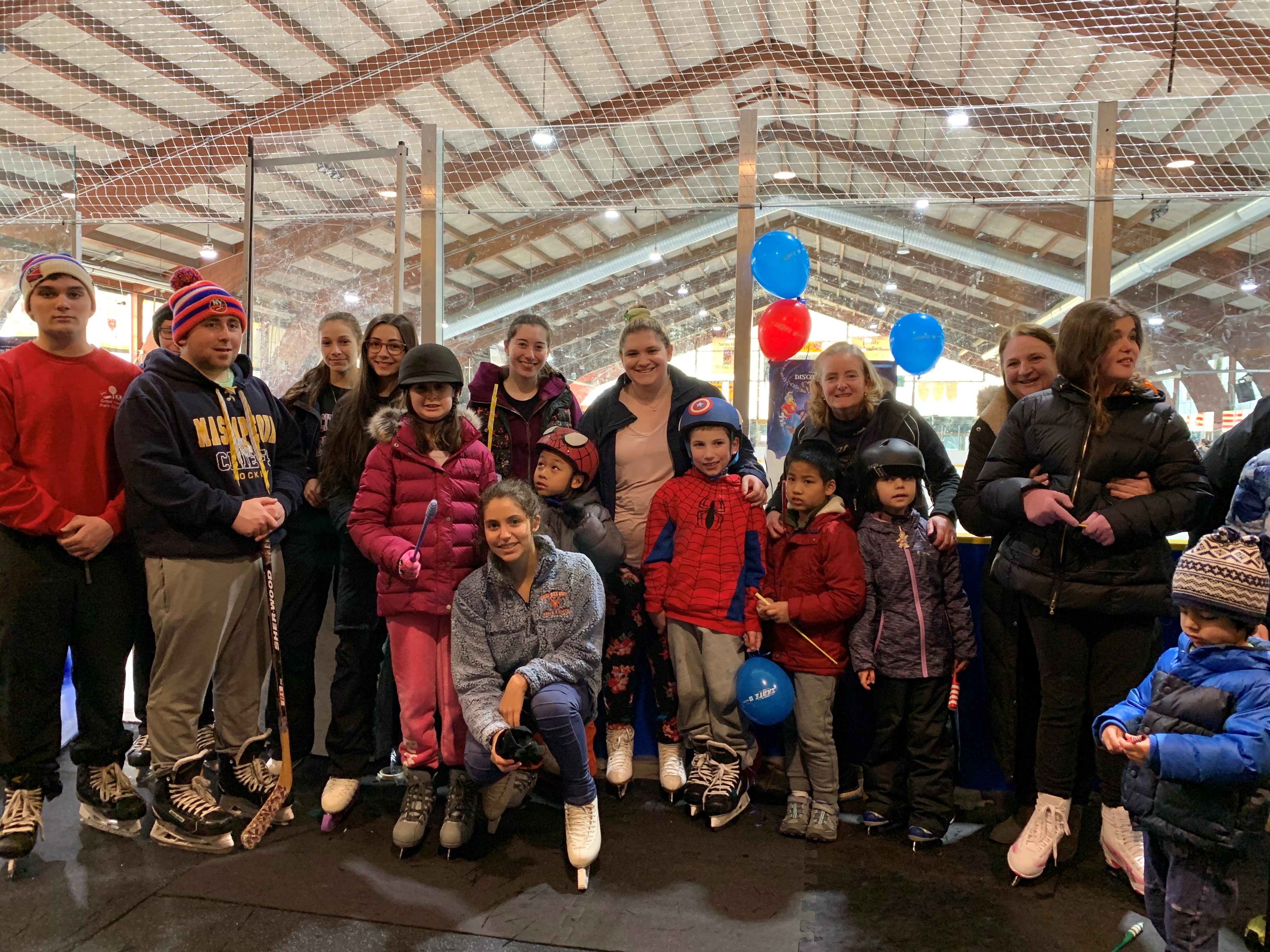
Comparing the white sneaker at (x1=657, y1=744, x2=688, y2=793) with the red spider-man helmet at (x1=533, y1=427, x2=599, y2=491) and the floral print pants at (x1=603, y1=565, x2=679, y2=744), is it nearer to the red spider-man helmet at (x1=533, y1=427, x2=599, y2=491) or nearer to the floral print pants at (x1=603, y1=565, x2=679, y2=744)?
the floral print pants at (x1=603, y1=565, x2=679, y2=744)

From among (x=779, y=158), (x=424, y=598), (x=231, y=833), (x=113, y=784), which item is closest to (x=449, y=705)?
(x=424, y=598)

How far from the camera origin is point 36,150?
4.35 metres

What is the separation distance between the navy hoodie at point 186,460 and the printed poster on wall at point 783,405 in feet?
6.91

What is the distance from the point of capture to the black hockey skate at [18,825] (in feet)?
7.88

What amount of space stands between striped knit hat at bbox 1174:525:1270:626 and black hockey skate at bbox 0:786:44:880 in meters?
3.11


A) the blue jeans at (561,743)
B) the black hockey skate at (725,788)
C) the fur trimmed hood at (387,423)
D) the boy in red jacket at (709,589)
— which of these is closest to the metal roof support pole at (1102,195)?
the boy in red jacket at (709,589)

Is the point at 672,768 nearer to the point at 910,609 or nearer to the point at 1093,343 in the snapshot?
the point at 910,609

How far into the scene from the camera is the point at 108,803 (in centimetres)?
264

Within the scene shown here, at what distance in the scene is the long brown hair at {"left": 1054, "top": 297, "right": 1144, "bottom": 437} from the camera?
90.1 inches

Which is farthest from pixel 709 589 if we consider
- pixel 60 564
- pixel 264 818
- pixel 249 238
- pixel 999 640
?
pixel 249 238

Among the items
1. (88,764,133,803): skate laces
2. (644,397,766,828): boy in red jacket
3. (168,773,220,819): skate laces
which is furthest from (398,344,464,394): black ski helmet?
(88,764,133,803): skate laces

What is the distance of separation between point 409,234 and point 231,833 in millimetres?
2628

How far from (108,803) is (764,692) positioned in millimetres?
2104

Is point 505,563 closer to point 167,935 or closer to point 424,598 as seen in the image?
point 424,598
